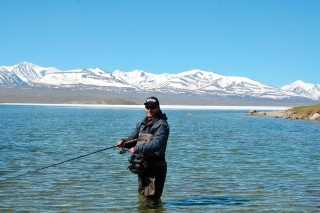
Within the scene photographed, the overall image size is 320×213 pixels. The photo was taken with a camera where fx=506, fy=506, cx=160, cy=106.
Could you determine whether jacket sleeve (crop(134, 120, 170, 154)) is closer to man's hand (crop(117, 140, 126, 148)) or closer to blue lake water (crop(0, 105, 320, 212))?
man's hand (crop(117, 140, 126, 148))

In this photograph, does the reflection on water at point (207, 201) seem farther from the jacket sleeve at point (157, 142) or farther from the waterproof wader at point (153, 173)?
the jacket sleeve at point (157, 142)

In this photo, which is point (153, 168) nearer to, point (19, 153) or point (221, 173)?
point (221, 173)

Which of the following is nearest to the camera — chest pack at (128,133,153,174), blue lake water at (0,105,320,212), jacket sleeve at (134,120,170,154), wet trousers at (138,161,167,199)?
jacket sleeve at (134,120,170,154)

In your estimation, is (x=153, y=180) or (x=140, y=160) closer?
(x=140, y=160)

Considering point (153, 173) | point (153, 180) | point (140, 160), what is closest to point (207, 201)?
point (153, 180)

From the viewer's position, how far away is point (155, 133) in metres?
10.6

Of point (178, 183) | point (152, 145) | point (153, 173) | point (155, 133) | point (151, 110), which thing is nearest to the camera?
point (152, 145)

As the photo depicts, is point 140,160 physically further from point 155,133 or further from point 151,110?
point 151,110

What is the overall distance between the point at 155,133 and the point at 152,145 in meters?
0.32

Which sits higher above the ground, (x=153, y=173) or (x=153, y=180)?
(x=153, y=173)

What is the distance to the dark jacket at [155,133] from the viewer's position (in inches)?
408

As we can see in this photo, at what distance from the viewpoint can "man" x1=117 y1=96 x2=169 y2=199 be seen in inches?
411

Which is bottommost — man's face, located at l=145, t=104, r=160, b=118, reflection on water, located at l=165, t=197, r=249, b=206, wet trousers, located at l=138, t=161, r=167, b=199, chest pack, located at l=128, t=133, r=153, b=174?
reflection on water, located at l=165, t=197, r=249, b=206

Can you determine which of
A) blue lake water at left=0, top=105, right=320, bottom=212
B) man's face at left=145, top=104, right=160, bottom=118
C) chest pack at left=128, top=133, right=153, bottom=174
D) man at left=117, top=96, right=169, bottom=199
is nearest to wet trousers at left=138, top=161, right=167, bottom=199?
man at left=117, top=96, right=169, bottom=199
